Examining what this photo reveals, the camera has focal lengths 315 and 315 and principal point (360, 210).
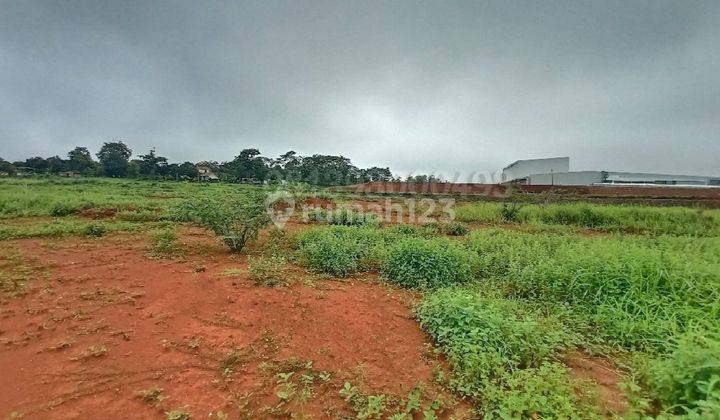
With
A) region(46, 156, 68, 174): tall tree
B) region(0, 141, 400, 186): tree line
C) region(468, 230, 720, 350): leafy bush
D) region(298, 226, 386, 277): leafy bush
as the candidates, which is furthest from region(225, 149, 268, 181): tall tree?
region(468, 230, 720, 350): leafy bush

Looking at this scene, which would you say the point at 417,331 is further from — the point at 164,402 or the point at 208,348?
the point at 164,402

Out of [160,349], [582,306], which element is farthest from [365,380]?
[582,306]

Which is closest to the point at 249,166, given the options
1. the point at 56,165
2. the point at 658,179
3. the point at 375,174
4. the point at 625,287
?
the point at 375,174

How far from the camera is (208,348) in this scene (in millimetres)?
2863

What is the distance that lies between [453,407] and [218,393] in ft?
5.68

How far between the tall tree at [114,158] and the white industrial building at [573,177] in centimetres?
4097

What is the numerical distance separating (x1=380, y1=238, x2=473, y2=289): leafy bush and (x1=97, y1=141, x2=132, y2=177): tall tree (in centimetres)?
4191

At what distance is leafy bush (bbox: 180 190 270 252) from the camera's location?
5941mm

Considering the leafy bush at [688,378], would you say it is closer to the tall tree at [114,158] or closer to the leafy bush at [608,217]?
the leafy bush at [608,217]

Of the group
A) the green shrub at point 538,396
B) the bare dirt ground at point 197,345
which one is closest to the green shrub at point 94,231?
the bare dirt ground at point 197,345

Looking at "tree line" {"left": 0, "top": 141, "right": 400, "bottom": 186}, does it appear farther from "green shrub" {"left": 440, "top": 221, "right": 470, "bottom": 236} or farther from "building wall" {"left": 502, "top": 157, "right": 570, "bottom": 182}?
"green shrub" {"left": 440, "top": 221, "right": 470, "bottom": 236}

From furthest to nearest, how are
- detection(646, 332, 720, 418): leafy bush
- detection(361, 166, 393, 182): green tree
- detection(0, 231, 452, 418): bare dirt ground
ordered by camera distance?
detection(361, 166, 393, 182): green tree, detection(0, 231, 452, 418): bare dirt ground, detection(646, 332, 720, 418): leafy bush

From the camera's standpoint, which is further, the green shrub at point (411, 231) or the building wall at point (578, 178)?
the building wall at point (578, 178)

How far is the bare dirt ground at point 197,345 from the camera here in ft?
7.37
